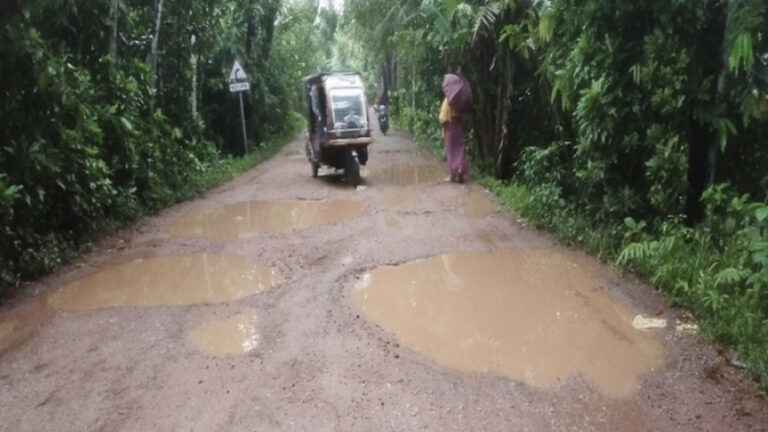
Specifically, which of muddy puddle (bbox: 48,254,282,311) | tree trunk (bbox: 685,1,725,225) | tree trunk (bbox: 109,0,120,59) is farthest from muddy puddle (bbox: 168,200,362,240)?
tree trunk (bbox: 685,1,725,225)

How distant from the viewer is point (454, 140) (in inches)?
452

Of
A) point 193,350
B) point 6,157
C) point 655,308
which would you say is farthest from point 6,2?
point 655,308

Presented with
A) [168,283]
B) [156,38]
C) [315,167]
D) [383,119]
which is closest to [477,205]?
[168,283]

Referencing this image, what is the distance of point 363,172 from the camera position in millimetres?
13984

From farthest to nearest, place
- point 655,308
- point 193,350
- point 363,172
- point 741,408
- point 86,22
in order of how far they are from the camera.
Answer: point 363,172 < point 86,22 < point 655,308 < point 193,350 < point 741,408

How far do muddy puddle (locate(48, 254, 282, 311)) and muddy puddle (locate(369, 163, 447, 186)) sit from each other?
5.59 m

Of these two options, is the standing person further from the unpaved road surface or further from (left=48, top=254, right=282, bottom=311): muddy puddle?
(left=48, top=254, right=282, bottom=311): muddy puddle

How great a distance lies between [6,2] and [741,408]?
599 cm

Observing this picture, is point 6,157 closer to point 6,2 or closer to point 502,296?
point 6,2

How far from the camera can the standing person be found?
11.4 meters

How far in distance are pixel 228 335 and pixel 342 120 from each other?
7.45m

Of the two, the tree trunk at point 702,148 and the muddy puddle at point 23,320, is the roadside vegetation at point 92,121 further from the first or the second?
the tree trunk at point 702,148

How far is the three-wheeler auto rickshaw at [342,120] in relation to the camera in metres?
11.9

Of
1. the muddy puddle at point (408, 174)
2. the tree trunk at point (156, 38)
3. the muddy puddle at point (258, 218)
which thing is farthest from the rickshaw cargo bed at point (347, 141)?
the tree trunk at point (156, 38)
